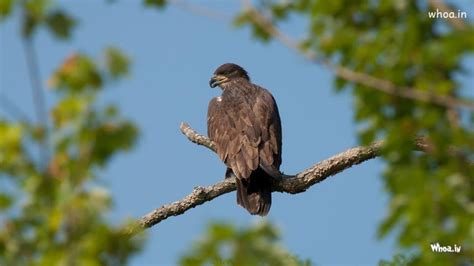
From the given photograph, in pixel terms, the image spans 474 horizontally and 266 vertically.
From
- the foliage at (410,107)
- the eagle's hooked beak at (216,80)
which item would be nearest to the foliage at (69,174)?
the foliage at (410,107)

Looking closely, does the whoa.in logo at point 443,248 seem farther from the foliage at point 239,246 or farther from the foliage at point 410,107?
the foliage at point 239,246

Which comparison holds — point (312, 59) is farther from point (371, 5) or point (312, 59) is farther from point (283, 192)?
point (283, 192)

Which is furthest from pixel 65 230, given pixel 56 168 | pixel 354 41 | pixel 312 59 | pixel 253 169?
pixel 253 169

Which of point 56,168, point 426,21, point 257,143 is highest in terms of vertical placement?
point 257,143

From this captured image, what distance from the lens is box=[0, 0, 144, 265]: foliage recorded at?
10.0 feet

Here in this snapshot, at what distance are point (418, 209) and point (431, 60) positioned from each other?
0.60 metres

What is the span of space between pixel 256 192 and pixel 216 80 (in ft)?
8.80

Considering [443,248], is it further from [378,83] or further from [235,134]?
[235,134]

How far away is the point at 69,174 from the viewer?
308 centimetres

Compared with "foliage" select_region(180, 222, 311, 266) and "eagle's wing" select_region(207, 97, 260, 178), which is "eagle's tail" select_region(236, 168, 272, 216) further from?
"foliage" select_region(180, 222, 311, 266)

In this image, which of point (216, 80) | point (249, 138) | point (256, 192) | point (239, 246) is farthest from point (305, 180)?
point (239, 246)

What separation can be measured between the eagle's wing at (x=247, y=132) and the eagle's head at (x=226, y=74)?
1.18 metres

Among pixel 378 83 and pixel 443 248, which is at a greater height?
pixel 378 83

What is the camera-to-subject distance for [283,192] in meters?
8.90
